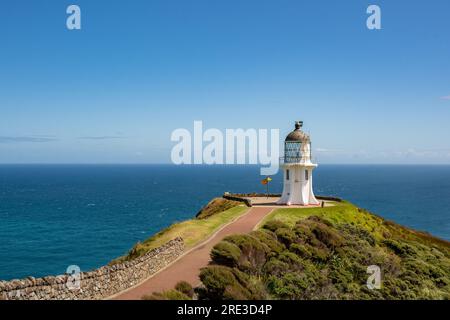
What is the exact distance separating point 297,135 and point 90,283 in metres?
30.2

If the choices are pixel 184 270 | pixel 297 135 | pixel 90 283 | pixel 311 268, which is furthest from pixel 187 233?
pixel 297 135

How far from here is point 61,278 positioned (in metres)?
14.3

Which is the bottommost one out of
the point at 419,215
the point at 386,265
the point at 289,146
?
the point at 419,215

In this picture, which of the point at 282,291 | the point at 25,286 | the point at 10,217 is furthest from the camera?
the point at 10,217

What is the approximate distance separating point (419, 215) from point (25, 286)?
96.4 metres

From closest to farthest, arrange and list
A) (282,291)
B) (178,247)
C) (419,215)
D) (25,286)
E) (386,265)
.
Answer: (25,286), (282,291), (178,247), (386,265), (419,215)

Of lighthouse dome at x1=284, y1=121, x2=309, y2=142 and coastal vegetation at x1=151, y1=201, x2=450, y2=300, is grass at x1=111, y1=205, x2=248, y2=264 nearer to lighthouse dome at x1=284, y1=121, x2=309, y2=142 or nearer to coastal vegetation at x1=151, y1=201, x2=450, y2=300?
coastal vegetation at x1=151, y1=201, x2=450, y2=300

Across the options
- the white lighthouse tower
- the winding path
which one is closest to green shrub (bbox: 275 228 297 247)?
the winding path

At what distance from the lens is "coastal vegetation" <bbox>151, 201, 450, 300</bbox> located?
607 inches

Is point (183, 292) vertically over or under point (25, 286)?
under

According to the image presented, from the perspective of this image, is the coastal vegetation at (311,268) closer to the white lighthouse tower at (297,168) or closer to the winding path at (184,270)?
the winding path at (184,270)

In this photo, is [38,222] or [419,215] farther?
[419,215]
